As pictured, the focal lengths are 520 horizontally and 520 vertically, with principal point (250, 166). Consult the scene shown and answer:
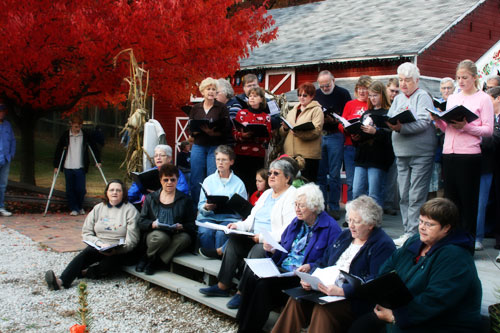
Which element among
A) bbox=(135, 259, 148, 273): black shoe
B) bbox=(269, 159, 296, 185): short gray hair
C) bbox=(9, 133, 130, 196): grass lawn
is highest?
bbox=(269, 159, 296, 185): short gray hair

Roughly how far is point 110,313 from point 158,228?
3.74ft

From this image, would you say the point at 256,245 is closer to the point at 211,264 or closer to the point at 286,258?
the point at 286,258

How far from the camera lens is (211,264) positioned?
5.52m

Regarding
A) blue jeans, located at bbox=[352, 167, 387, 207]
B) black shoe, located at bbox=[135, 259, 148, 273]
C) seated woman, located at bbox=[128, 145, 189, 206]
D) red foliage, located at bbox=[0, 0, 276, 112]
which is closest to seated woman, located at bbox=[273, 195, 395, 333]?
blue jeans, located at bbox=[352, 167, 387, 207]

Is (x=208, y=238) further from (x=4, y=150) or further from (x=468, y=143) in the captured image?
(x=4, y=150)

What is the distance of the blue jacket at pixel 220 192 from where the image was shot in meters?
5.76

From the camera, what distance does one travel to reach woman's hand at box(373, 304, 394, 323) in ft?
10.8

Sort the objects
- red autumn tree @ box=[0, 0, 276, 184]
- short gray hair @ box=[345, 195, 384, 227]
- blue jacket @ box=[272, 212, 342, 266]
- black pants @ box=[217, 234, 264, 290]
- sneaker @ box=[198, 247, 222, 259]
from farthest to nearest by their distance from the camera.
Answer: red autumn tree @ box=[0, 0, 276, 184] < sneaker @ box=[198, 247, 222, 259] < black pants @ box=[217, 234, 264, 290] < blue jacket @ box=[272, 212, 342, 266] < short gray hair @ box=[345, 195, 384, 227]

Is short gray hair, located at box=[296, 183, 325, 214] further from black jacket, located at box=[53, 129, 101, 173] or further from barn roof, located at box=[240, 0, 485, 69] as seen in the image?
barn roof, located at box=[240, 0, 485, 69]

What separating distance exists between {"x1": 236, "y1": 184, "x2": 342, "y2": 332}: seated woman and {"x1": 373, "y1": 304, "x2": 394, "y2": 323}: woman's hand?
0.80 meters

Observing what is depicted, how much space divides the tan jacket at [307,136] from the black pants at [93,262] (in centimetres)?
243

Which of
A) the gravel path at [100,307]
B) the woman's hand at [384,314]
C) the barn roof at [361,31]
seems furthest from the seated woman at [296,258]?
the barn roof at [361,31]

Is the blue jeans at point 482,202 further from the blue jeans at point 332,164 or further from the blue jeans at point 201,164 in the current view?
the blue jeans at point 201,164

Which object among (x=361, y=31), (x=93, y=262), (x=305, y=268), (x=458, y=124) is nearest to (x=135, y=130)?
(x=93, y=262)
